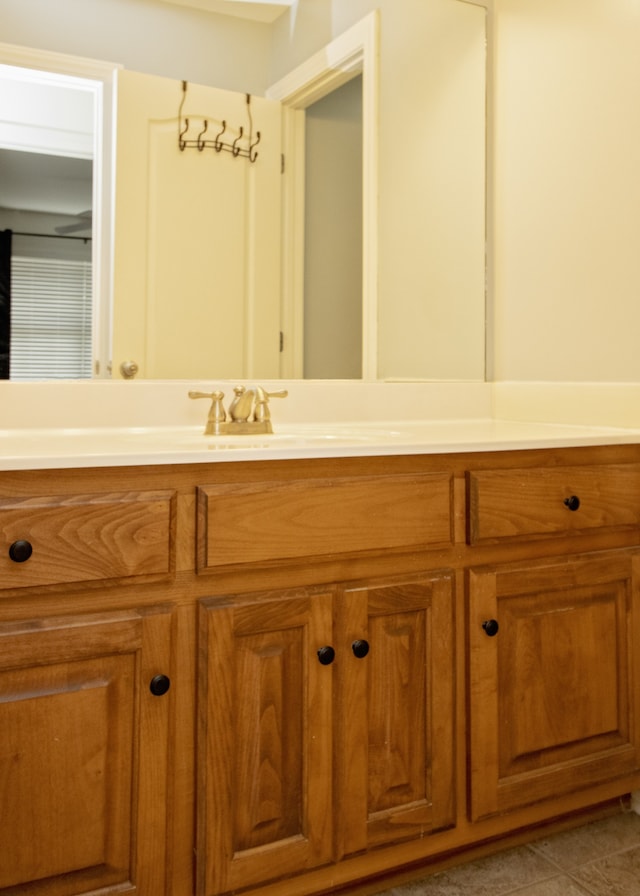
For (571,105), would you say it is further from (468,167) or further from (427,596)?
(427,596)

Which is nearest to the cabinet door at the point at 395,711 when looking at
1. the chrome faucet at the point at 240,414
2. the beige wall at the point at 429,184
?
the chrome faucet at the point at 240,414

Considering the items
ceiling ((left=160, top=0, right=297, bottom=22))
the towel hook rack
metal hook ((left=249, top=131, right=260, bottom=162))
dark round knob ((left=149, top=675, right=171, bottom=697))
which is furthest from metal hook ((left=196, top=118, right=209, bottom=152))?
dark round knob ((left=149, top=675, right=171, bottom=697))

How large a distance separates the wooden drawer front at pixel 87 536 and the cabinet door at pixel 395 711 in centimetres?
32

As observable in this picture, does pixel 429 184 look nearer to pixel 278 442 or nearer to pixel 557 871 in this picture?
pixel 278 442

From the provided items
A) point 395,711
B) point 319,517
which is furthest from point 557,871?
point 319,517

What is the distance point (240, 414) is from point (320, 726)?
2.08ft

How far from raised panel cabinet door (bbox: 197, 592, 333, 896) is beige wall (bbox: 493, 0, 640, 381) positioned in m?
0.96

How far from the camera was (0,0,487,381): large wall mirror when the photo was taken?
5.03ft

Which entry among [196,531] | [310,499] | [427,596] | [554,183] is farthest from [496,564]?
[554,183]

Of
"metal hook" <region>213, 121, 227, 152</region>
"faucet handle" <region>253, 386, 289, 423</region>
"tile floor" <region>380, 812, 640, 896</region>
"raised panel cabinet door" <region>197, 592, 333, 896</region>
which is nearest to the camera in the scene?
"raised panel cabinet door" <region>197, 592, 333, 896</region>

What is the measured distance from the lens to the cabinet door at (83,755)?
3.29ft

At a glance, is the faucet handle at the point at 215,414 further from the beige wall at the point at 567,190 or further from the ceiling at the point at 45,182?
the beige wall at the point at 567,190

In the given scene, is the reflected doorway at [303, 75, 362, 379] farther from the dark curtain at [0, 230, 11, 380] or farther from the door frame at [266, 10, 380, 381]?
the dark curtain at [0, 230, 11, 380]

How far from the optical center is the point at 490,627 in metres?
1.35
